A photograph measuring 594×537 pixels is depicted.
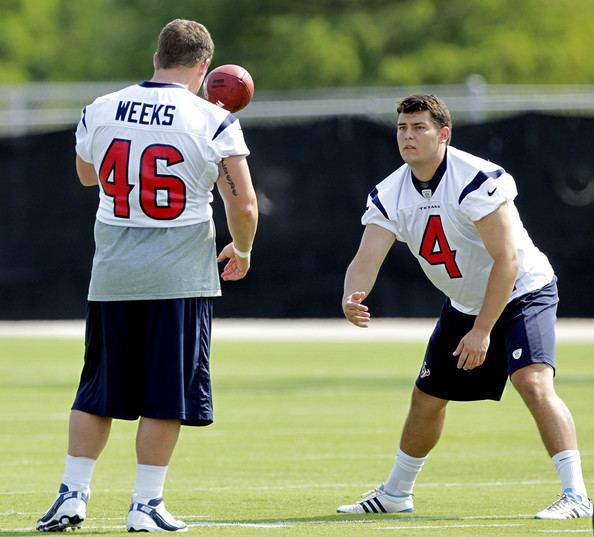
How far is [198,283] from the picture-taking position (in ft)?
22.1

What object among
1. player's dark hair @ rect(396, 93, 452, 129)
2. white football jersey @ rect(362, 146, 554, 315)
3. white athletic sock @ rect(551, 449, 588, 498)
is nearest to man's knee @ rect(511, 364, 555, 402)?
white athletic sock @ rect(551, 449, 588, 498)

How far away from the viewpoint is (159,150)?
666 cm

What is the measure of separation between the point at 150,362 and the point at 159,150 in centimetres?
92

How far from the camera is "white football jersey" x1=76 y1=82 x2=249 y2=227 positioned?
6668 millimetres

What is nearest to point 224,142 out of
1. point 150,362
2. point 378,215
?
point 150,362

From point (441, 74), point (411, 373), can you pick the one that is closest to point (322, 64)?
point (441, 74)

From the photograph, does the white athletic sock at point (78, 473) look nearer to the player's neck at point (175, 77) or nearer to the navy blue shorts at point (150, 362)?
the navy blue shorts at point (150, 362)

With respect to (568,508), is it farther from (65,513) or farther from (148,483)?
(65,513)

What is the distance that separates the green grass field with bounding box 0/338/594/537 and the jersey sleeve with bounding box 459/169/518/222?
1434mm

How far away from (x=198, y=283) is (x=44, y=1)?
4531 centimetres

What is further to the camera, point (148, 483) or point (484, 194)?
point (484, 194)

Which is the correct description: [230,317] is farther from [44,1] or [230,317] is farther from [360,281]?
[44,1]

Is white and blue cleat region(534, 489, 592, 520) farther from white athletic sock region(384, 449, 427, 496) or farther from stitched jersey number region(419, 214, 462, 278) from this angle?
stitched jersey number region(419, 214, 462, 278)

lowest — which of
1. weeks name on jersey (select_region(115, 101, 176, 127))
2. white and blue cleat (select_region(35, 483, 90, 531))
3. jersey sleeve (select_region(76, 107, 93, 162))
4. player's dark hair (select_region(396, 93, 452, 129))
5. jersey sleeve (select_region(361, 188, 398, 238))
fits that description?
white and blue cleat (select_region(35, 483, 90, 531))
